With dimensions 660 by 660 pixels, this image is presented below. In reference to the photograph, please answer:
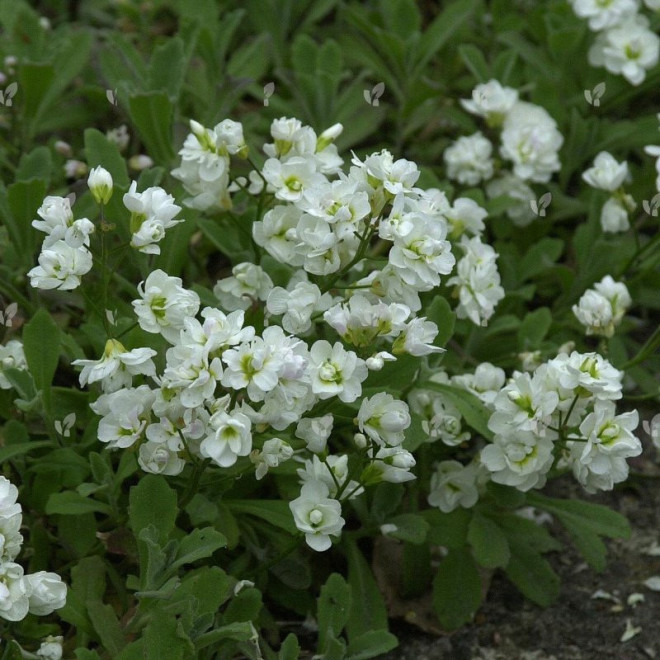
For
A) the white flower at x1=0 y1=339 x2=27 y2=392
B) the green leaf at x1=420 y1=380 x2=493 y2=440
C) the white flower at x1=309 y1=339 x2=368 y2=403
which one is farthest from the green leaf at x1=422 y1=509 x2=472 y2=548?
the white flower at x1=0 y1=339 x2=27 y2=392

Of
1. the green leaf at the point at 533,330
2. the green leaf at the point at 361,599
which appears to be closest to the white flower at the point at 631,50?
the green leaf at the point at 533,330

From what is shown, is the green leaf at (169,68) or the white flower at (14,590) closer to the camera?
the white flower at (14,590)

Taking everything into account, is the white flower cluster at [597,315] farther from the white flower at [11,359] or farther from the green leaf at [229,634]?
the white flower at [11,359]

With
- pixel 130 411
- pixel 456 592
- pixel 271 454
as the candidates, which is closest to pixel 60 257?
pixel 130 411

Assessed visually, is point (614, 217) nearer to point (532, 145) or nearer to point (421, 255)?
point (532, 145)

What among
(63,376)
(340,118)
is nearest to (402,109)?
(340,118)

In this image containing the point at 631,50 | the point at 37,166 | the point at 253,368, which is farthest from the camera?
the point at 631,50
